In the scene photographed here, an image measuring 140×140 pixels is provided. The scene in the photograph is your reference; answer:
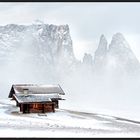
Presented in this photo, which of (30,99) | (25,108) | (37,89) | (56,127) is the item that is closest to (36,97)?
(30,99)

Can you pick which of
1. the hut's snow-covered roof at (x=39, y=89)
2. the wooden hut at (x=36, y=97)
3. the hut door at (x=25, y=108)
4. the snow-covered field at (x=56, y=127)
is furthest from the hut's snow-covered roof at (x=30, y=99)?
the snow-covered field at (x=56, y=127)

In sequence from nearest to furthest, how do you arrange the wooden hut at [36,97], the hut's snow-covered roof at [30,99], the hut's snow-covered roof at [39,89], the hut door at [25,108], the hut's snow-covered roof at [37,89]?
the hut's snow-covered roof at [30,99]
the wooden hut at [36,97]
the hut door at [25,108]
the hut's snow-covered roof at [37,89]
the hut's snow-covered roof at [39,89]

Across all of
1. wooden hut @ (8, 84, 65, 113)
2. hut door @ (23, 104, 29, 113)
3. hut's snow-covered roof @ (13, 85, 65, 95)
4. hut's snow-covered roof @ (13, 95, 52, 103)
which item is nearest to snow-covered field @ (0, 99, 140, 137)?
hut door @ (23, 104, 29, 113)

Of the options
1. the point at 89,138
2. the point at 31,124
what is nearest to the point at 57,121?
the point at 31,124

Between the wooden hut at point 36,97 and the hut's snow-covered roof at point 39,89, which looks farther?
the hut's snow-covered roof at point 39,89

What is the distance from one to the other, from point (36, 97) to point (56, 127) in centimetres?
1642

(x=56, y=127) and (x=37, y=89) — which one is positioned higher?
(x=37, y=89)

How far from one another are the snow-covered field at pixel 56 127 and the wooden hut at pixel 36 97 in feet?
5.50

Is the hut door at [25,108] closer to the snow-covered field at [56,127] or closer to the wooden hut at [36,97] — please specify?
the wooden hut at [36,97]

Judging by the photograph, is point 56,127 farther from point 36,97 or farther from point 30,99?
point 36,97

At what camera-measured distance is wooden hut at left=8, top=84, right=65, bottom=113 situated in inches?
2530

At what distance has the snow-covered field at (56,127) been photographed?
43.3 meters

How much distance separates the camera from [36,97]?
65.3m

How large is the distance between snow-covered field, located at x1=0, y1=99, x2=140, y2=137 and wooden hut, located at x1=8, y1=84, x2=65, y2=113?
1.68 meters
